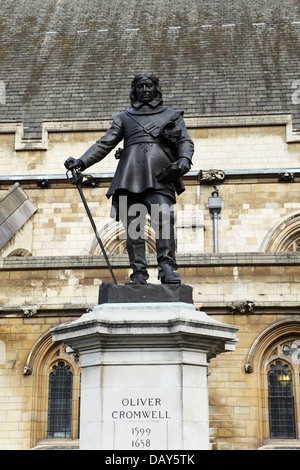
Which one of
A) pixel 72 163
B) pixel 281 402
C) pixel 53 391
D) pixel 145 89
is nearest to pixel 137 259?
pixel 72 163

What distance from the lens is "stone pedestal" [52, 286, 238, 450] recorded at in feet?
20.2

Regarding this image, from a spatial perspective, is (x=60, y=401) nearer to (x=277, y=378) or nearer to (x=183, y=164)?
(x=277, y=378)

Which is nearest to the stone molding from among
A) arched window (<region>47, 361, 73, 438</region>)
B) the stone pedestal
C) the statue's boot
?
arched window (<region>47, 361, 73, 438</region>)

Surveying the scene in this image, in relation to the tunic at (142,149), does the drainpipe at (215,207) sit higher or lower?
higher

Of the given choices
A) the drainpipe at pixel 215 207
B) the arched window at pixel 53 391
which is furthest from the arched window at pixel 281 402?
the drainpipe at pixel 215 207

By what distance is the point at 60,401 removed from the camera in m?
12.6

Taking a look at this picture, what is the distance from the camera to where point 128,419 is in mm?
6184

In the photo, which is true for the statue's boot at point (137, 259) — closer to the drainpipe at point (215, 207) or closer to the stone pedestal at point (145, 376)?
the stone pedestal at point (145, 376)

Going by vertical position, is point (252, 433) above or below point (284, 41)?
below

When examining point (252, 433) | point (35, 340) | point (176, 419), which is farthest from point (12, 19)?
point (176, 419)

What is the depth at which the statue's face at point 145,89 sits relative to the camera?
7.27 meters

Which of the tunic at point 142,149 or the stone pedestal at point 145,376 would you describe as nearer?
the stone pedestal at point 145,376
